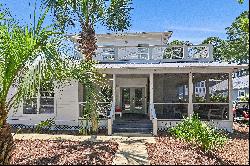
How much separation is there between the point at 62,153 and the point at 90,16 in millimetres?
9076

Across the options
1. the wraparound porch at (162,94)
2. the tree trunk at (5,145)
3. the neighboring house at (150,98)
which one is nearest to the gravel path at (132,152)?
the neighboring house at (150,98)

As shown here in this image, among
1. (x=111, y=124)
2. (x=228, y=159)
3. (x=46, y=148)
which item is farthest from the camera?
(x=111, y=124)

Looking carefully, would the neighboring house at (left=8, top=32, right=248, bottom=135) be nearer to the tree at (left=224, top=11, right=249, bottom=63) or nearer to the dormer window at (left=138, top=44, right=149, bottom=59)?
the dormer window at (left=138, top=44, right=149, bottom=59)

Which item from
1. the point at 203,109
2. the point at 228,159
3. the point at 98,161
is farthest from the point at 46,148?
the point at 203,109

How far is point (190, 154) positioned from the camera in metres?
11.2

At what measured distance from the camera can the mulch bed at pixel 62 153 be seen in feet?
34.3

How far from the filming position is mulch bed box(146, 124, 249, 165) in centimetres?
1054

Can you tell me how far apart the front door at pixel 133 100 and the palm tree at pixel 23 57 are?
15.7 metres

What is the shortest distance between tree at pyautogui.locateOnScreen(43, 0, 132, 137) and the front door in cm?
507

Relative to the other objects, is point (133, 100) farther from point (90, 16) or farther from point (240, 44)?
point (240, 44)

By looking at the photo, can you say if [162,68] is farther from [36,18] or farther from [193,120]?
[36,18]

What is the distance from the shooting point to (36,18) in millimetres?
9406

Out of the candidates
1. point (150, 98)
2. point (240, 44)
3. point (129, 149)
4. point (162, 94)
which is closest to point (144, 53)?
point (162, 94)

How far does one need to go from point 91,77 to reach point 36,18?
9.68 ft
